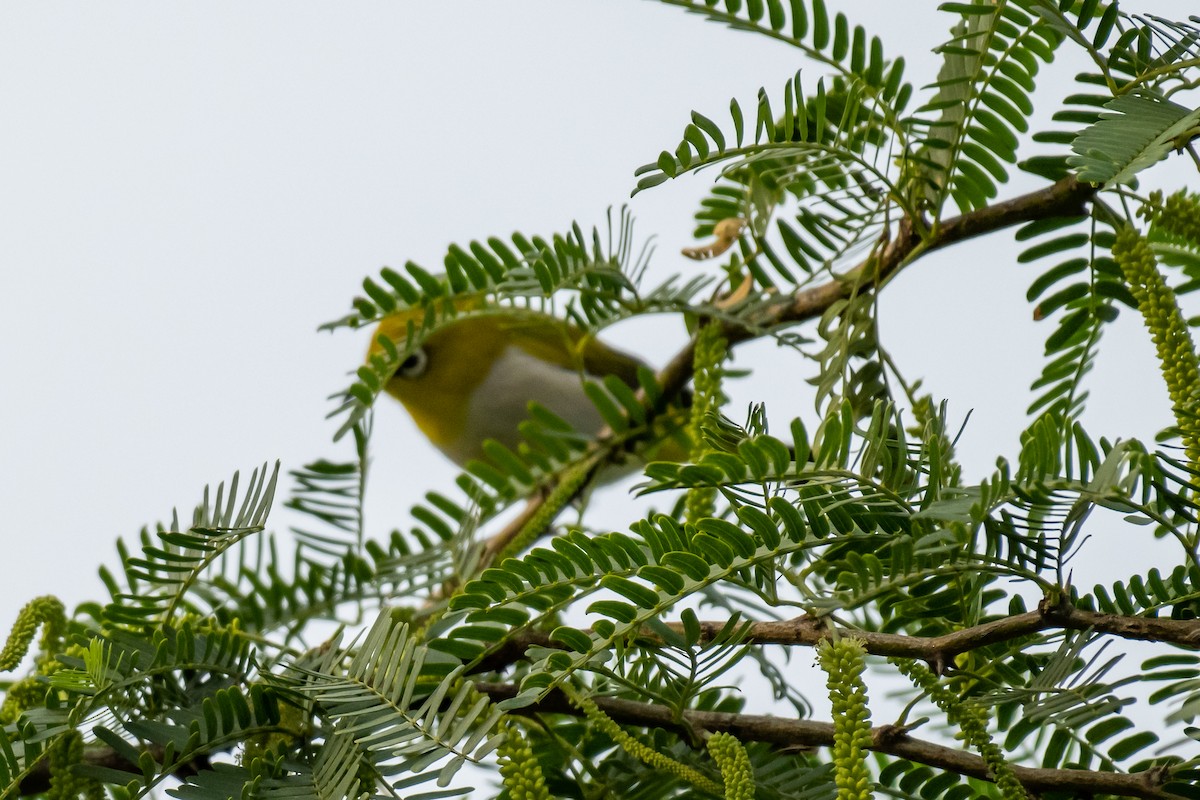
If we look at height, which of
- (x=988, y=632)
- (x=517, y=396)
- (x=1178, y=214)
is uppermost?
(x=517, y=396)

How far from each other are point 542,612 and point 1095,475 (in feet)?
1.03

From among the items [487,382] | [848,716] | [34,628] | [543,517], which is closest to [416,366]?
[487,382]

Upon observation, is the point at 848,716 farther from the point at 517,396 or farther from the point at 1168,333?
the point at 517,396

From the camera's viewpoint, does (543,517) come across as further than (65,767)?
Yes

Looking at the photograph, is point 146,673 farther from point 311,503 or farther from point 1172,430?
point 1172,430

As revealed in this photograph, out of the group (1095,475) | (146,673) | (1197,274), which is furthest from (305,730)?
(1197,274)

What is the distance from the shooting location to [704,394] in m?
0.89

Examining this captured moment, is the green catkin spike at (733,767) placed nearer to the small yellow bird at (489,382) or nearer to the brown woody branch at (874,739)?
the brown woody branch at (874,739)

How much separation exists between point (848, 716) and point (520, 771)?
0.17 metres

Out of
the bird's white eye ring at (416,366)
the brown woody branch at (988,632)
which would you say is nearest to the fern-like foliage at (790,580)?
the brown woody branch at (988,632)

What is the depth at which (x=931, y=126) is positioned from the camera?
2.70 feet

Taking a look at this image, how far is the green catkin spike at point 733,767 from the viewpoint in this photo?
1.76 feet

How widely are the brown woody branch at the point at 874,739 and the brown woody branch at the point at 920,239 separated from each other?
1.07ft

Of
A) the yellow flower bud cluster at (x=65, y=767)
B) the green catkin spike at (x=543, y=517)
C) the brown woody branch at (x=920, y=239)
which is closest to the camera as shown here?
the yellow flower bud cluster at (x=65, y=767)
